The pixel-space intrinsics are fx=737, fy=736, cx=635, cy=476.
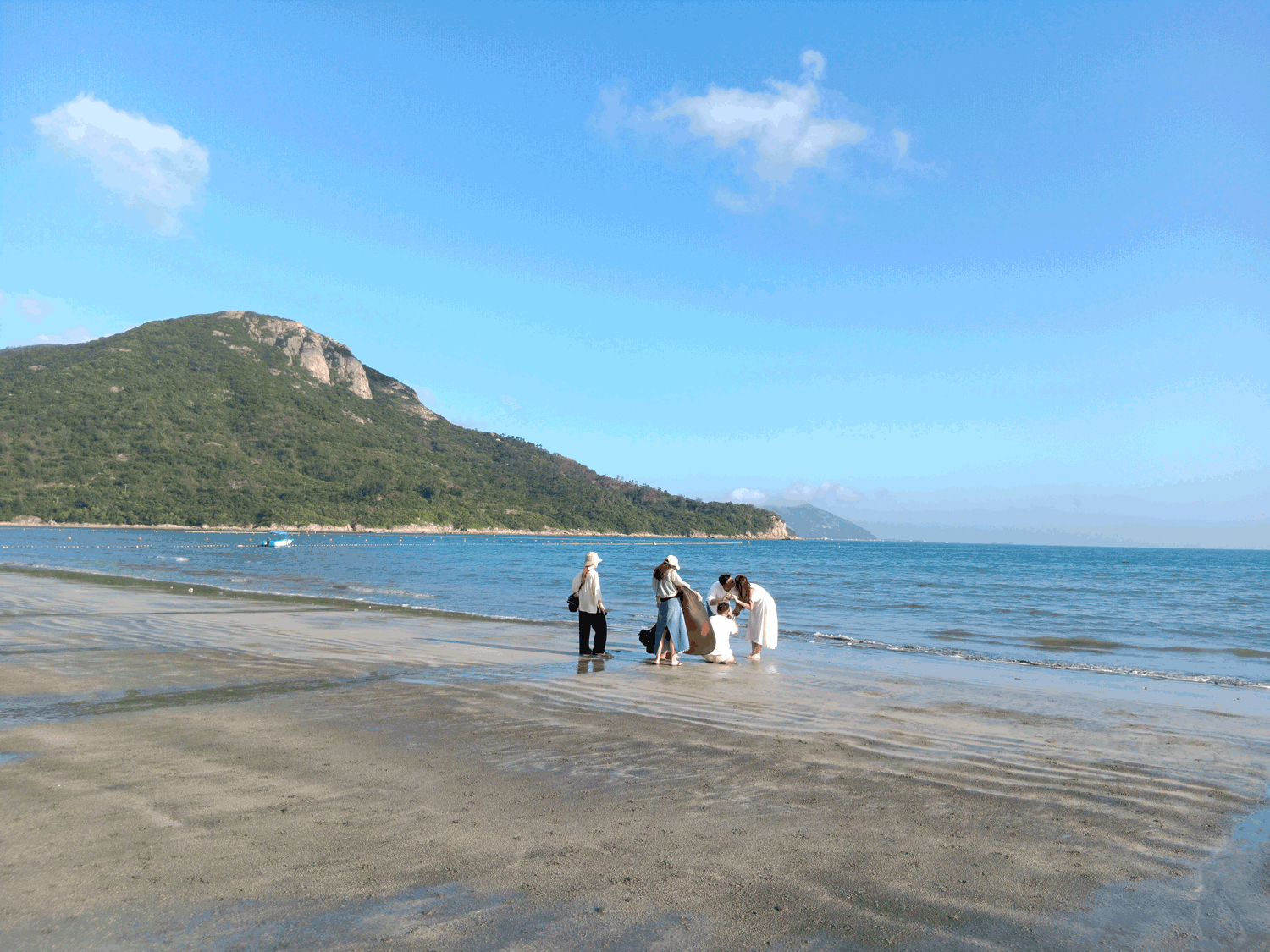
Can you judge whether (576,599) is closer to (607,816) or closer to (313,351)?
(607,816)

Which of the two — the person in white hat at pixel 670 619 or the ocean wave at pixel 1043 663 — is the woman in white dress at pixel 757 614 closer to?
the person in white hat at pixel 670 619

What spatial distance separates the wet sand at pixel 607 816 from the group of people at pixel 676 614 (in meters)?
2.50

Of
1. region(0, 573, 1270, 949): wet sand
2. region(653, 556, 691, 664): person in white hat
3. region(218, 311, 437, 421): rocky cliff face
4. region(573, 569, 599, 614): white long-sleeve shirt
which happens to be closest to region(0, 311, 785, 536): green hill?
region(218, 311, 437, 421): rocky cliff face

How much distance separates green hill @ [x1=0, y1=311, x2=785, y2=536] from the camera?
11175cm

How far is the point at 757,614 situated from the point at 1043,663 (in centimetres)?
625

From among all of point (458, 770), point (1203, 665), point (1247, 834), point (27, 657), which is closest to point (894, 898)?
point (1247, 834)

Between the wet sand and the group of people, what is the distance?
2.50 meters

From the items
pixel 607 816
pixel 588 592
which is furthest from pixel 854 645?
pixel 607 816

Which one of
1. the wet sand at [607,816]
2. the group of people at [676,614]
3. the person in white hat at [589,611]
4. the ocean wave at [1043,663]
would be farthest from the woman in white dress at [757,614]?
the ocean wave at [1043,663]

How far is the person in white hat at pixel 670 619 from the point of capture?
13.4 meters

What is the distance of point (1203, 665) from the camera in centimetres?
1578

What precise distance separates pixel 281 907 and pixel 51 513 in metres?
127

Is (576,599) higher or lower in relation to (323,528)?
higher

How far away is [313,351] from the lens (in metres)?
180
